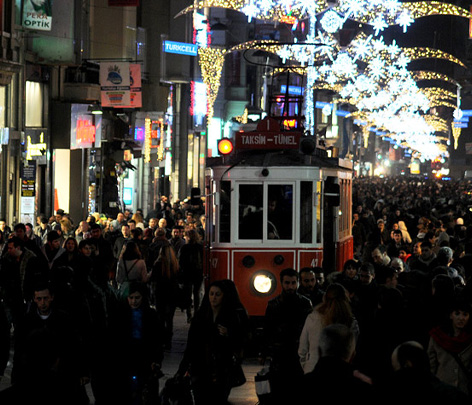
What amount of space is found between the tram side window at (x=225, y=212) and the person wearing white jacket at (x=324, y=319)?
5285 millimetres

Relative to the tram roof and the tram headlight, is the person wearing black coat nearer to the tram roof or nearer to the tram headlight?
the tram headlight

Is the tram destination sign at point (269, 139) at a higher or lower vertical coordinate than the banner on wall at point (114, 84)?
lower

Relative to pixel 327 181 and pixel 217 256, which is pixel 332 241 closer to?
pixel 327 181

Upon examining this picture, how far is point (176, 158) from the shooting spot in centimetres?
5269

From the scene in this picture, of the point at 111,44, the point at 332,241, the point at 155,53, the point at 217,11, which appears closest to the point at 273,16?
the point at 111,44

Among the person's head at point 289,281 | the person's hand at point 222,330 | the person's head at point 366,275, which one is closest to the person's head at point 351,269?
the person's head at point 366,275

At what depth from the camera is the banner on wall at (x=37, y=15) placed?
26.3m

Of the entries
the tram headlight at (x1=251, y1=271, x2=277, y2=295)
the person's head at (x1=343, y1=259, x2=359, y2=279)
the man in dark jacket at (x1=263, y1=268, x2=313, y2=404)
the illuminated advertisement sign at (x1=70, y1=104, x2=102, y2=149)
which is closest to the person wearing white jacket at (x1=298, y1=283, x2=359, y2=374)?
the man in dark jacket at (x1=263, y1=268, x2=313, y2=404)

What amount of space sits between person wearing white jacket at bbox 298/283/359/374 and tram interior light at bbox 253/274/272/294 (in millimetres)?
5097

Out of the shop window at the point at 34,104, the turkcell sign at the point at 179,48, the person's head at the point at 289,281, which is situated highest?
the turkcell sign at the point at 179,48

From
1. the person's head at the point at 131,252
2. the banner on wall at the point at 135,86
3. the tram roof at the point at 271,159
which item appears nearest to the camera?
the tram roof at the point at 271,159

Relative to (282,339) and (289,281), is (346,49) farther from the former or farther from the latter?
(282,339)

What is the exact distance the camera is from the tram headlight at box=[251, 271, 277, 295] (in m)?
13.8

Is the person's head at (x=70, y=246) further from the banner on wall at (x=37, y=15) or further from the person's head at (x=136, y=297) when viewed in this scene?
the banner on wall at (x=37, y=15)
